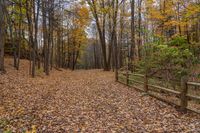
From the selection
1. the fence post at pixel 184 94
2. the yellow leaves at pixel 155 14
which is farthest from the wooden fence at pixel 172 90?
the yellow leaves at pixel 155 14

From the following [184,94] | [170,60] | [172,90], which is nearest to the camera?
[184,94]

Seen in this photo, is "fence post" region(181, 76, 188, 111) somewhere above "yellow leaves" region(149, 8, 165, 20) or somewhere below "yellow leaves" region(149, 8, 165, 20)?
below

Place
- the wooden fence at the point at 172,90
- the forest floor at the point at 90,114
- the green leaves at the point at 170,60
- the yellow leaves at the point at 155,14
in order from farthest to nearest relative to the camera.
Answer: the yellow leaves at the point at 155,14, the green leaves at the point at 170,60, the wooden fence at the point at 172,90, the forest floor at the point at 90,114

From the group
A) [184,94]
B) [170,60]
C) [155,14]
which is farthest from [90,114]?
[155,14]

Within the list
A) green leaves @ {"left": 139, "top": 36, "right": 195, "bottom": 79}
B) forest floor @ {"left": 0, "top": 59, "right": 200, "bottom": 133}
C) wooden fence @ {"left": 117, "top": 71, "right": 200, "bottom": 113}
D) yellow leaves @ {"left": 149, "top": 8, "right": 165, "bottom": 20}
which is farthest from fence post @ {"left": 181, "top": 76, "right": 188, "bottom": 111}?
yellow leaves @ {"left": 149, "top": 8, "right": 165, "bottom": 20}

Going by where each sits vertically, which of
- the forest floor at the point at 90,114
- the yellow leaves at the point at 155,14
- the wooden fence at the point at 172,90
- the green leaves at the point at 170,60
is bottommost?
the forest floor at the point at 90,114

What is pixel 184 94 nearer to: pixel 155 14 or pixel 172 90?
pixel 172 90

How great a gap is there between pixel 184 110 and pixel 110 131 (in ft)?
9.35

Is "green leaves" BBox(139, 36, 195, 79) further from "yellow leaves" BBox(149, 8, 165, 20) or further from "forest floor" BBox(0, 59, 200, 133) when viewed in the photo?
"yellow leaves" BBox(149, 8, 165, 20)

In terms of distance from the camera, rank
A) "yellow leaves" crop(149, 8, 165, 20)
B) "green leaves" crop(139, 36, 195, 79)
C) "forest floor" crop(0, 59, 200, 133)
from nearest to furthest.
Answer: "forest floor" crop(0, 59, 200, 133) → "green leaves" crop(139, 36, 195, 79) → "yellow leaves" crop(149, 8, 165, 20)

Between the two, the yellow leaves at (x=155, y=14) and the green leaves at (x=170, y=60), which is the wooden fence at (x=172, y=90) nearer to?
the green leaves at (x=170, y=60)

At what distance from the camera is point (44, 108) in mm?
8086

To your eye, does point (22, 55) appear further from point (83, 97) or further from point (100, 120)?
point (100, 120)

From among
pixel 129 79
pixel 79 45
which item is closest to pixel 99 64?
pixel 79 45
